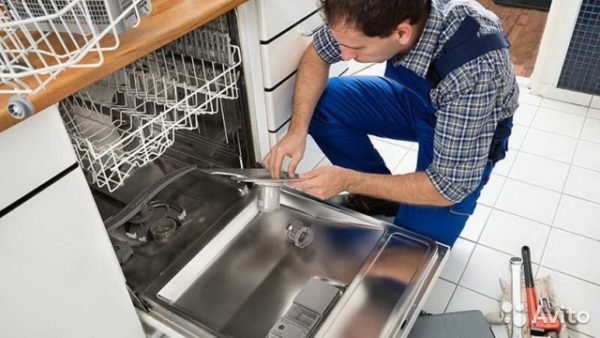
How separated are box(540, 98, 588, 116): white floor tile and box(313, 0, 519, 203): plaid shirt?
136 cm

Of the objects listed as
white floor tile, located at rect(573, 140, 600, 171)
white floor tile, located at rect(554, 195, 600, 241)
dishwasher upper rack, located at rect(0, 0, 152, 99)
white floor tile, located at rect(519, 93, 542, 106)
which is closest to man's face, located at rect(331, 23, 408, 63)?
dishwasher upper rack, located at rect(0, 0, 152, 99)

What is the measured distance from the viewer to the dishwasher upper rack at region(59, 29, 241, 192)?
116 centimetres

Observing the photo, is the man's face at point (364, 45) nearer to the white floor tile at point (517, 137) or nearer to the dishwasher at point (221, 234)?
the dishwasher at point (221, 234)

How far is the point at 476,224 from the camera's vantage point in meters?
1.74

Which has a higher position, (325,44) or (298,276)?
(325,44)

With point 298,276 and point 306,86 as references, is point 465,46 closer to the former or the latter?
point 306,86

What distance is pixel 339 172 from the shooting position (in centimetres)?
118

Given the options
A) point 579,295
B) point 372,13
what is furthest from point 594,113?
point 372,13

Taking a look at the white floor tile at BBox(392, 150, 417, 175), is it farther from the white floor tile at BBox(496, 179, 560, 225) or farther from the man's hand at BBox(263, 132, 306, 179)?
the man's hand at BBox(263, 132, 306, 179)

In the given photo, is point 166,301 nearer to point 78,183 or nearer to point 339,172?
point 78,183

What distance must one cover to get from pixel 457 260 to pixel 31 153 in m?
1.31

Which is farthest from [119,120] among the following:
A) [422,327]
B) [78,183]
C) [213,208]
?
[422,327]

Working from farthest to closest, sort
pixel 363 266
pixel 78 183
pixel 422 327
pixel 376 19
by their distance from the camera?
pixel 422 327 → pixel 363 266 → pixel 376 19 → pixel 78 183

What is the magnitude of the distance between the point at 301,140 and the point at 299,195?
15 centimetres
